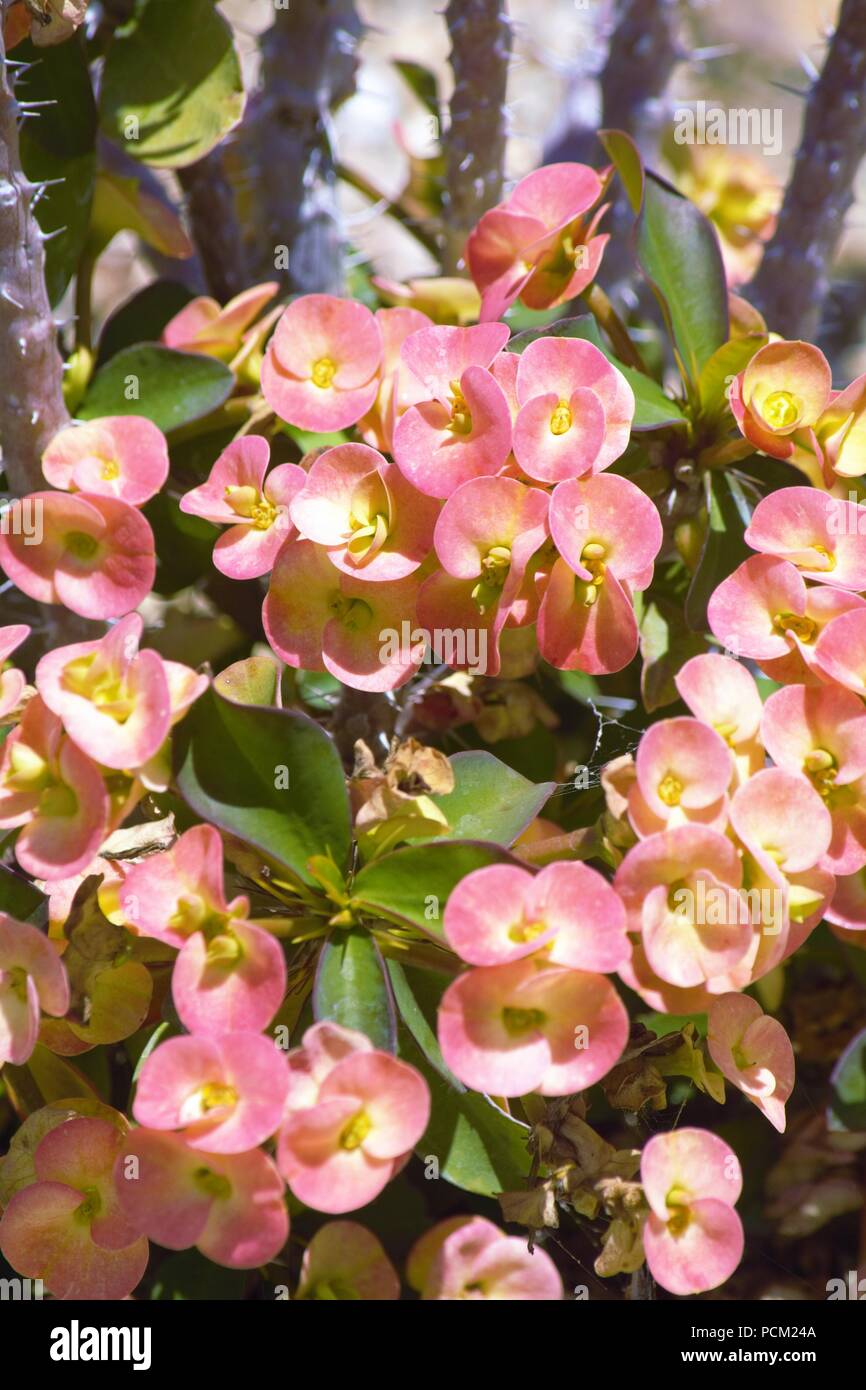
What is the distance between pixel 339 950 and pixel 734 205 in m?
0.95

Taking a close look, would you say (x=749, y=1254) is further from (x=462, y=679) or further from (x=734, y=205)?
(x=734, y=205)

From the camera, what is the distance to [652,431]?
2.73 feet

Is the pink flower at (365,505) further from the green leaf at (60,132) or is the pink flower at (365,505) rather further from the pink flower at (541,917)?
the green leaf at (60,132)

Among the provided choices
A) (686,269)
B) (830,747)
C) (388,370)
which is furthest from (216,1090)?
(686,269)

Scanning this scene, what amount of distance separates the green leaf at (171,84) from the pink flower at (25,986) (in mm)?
622

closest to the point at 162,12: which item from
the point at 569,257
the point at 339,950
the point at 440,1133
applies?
the point at 569,257

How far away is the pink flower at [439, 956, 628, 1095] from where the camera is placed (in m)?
0.57

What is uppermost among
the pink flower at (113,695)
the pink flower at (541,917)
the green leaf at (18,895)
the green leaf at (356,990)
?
the pink flower at (113,695)

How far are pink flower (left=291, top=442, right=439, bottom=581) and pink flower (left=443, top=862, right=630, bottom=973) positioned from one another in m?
0.21

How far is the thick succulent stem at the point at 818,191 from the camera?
1.05 m

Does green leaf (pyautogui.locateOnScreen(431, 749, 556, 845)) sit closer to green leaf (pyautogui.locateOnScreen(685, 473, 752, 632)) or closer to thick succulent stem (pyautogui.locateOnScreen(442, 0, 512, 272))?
green leaf (pyautogui.locateOnScreen(685, 473, 752, 632))

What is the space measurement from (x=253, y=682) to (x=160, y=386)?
291mm

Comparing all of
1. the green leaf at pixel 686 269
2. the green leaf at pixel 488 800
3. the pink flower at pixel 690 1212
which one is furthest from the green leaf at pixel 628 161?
the pink flower at pixel 690 1212

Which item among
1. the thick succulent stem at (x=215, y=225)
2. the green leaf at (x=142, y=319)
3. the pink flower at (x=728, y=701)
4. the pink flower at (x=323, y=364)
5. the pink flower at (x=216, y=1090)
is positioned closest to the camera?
the pink flower at (x=216, y=1090)
